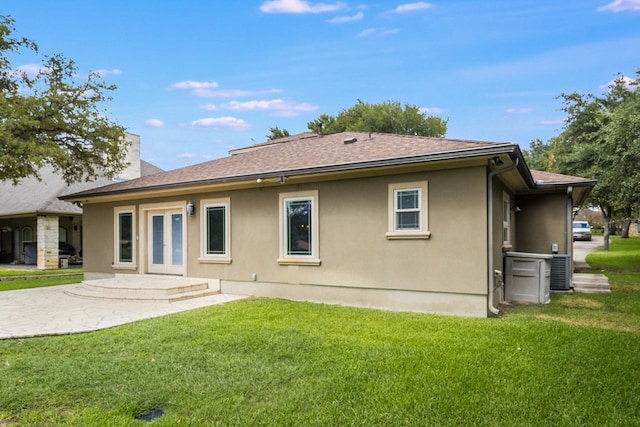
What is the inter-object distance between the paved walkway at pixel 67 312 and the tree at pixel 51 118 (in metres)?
4.67

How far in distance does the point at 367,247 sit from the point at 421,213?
1.27m

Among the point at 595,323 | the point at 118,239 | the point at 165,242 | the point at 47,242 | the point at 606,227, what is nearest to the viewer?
the point at 595,323

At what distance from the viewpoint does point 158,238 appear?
37.6 feet

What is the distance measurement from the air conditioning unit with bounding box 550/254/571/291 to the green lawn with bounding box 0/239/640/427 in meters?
3.28

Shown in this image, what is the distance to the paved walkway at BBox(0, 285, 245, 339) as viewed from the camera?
6.54 meters

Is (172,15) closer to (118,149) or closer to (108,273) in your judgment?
(118,149)

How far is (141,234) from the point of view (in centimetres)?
1155

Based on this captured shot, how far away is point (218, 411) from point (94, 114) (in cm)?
1467

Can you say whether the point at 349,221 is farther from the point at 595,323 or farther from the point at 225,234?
the point at 595,323

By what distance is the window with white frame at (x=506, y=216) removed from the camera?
9.15 metres

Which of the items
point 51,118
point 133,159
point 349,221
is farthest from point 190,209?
point 133,159

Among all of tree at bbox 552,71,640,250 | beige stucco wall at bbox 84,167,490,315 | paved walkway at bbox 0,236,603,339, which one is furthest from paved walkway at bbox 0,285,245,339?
tree at bbox 552,71,640,250

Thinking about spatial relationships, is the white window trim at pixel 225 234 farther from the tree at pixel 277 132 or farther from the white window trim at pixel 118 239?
the tree at pixel 277 132

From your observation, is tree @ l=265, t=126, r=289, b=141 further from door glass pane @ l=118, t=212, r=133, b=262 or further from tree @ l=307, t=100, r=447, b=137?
door glass pane @ l=118, t=212, r=133, b=262
